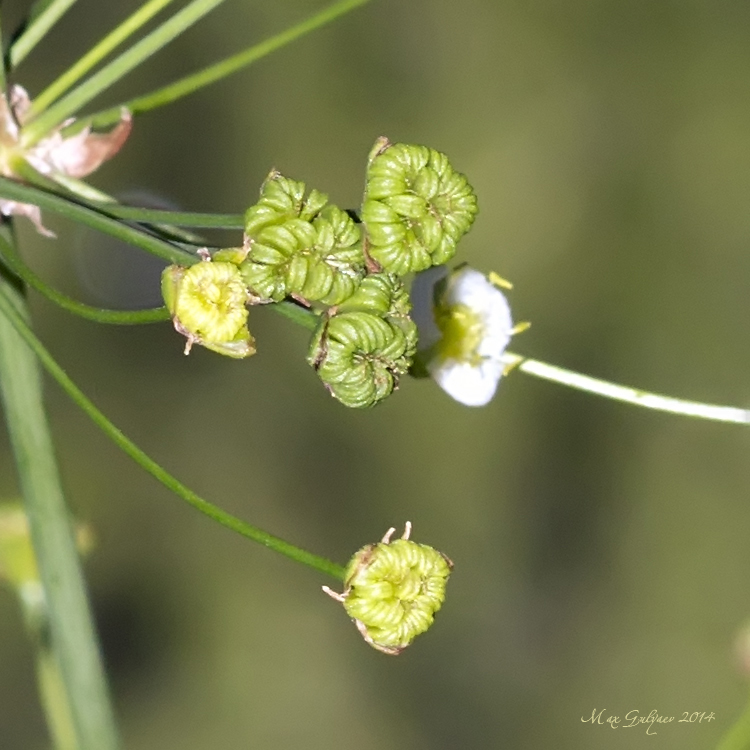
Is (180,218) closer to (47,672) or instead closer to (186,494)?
(186,494)

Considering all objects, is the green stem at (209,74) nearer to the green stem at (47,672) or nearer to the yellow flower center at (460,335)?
the yellow flower center at (460,335)

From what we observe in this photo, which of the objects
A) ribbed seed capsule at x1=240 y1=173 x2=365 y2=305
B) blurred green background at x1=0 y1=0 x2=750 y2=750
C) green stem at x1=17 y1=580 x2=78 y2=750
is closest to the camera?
ribbed seed capsule at x1=240 y1=173 x2=365 y2=305

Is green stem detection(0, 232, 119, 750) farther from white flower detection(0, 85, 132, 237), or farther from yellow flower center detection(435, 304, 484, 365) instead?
yellow flower center detection(435, 304, 484, 365)

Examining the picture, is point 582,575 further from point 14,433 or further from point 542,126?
point 14,433
